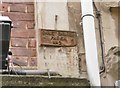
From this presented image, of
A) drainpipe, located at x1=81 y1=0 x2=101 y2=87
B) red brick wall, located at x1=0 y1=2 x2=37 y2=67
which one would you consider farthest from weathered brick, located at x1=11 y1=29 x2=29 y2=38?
drainpipe, located at x1=81 y1=0 x2=101 y2=87

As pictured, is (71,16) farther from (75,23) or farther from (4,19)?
(4,19)

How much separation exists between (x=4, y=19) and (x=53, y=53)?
50 cm

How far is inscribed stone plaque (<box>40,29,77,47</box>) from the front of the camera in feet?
6.29

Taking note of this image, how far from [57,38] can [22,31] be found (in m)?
0.22

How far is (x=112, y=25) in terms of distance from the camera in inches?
81.5

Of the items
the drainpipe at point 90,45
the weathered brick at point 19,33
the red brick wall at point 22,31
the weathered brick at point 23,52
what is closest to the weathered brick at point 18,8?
the red brick wall at point 22,31

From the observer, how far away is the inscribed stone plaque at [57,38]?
192 cm

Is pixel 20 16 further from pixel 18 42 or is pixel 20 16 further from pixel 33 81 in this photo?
pixel 33 81

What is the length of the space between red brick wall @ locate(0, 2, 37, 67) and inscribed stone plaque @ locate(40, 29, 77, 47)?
7cm

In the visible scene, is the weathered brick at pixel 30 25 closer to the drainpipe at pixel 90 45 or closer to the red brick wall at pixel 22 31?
the red brick wall at pixel 22 31

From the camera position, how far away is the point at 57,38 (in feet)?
6.36

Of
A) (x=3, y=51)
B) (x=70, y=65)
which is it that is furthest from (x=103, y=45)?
(x=3, y=51)

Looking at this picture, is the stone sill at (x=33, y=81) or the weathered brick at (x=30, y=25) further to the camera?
the weathered brick at (x=30, y=25)

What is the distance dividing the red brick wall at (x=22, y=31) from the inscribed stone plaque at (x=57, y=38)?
2.8 inches
